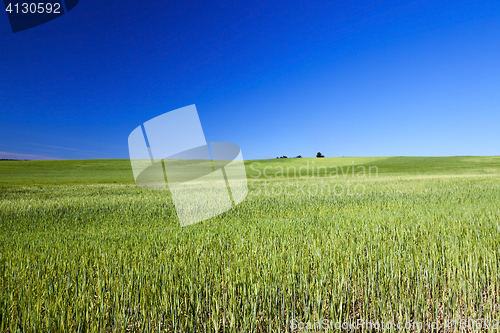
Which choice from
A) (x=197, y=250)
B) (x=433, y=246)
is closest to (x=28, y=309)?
(x=197, y=250)

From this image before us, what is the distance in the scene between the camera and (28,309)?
2.34m

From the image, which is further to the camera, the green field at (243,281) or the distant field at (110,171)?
the distant field at (110,171)

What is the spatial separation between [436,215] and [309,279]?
17.5 feet

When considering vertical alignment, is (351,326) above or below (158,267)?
below

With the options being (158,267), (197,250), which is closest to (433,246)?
(197,250)

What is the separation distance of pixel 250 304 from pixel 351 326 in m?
0.95

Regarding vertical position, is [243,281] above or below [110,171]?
below

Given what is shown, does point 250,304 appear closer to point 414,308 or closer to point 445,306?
point 414,308

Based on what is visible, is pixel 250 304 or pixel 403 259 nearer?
pixel 250 304

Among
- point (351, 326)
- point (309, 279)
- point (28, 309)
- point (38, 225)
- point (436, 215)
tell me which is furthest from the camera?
point (38, 225)

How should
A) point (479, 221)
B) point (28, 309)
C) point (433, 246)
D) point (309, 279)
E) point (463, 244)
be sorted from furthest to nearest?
1. point (479, 221)
2. point (463, 244)
3. point (433, 246)
4. point (309, 279)
5. point (28, 309)

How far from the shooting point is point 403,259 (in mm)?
3352

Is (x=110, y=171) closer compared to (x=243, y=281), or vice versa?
(x=243, y=281)

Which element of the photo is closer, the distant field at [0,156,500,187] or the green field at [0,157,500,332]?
the green field at [0,157,500,332]
